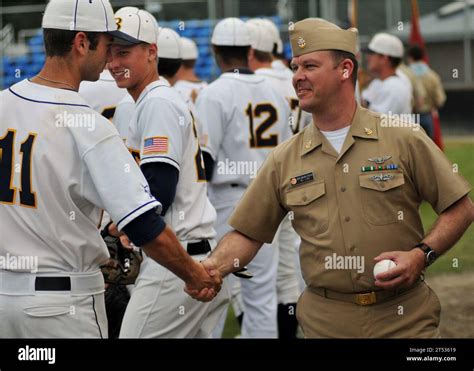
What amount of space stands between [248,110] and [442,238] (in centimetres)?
367

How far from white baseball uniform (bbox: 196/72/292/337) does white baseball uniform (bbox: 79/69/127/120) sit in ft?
3.67

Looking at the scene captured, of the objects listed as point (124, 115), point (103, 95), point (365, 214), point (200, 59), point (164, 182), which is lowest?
point (365, 214)

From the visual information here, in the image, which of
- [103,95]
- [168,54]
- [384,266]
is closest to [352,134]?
[384,266]

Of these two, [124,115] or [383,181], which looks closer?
[383,181]

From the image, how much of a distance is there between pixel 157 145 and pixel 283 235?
11.8ft

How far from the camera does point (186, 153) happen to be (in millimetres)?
5637

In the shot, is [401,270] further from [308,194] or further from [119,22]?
[119,22]

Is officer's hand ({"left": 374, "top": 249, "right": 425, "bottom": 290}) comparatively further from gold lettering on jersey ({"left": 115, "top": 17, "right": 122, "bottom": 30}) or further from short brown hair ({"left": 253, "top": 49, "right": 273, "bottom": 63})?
short brown hair ({"left": 253, "top": 49, "right": 273, "bottom": 63})

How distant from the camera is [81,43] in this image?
4.55 metres

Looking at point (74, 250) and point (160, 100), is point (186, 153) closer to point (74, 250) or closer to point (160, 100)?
point (160, 100)

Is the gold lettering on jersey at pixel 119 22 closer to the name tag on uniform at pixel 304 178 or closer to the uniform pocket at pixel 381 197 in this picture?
the name tag on uniform at pixel 304 178

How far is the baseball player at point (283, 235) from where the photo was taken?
28.3 ft

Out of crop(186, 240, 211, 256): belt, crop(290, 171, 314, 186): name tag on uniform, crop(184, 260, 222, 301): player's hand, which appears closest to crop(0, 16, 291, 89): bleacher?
crop(186, 240, 211, 256): belt

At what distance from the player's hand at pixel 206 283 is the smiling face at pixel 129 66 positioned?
4.40 feet
